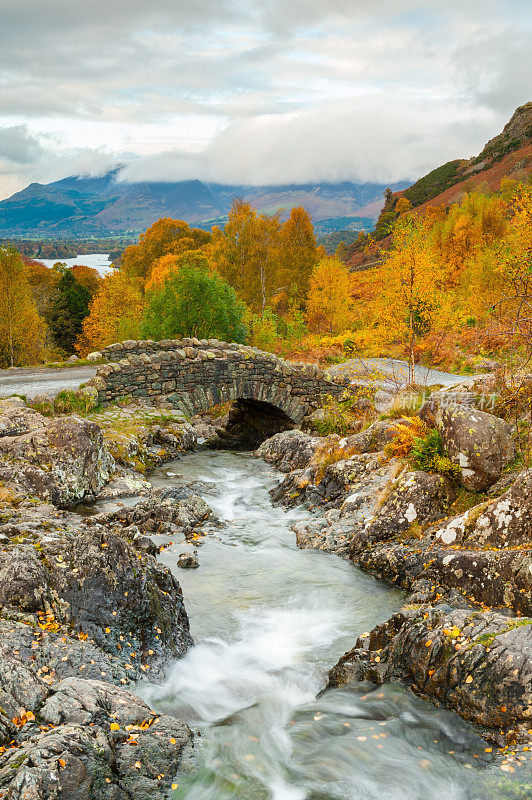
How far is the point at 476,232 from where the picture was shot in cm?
4569

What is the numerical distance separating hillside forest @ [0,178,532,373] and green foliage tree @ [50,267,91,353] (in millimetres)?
103

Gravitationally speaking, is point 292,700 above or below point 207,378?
below

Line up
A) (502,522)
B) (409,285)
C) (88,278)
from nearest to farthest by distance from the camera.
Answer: (502,522)
(409,285)
(88,278)

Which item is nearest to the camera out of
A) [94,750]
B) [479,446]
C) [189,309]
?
[94,750]

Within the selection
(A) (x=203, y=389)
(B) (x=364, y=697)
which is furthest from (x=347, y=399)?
(B) (x=364, y=697)

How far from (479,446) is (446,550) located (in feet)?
6.40

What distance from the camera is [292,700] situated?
6.00 m

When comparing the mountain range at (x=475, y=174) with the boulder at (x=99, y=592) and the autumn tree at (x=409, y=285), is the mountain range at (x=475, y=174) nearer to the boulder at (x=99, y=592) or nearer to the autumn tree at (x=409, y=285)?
the autumn tree at (x=409, y=285)

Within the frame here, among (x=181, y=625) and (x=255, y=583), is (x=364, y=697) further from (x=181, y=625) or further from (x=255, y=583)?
(x=255, y=583)

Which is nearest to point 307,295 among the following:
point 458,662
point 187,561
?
point 187,561

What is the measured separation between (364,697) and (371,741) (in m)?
0.54

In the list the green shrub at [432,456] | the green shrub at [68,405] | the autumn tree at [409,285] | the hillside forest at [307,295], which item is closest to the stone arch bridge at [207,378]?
the green shrub at [68,405]

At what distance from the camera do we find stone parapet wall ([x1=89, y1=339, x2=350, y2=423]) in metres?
17.3

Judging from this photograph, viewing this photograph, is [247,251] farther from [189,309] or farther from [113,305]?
[189,309]
